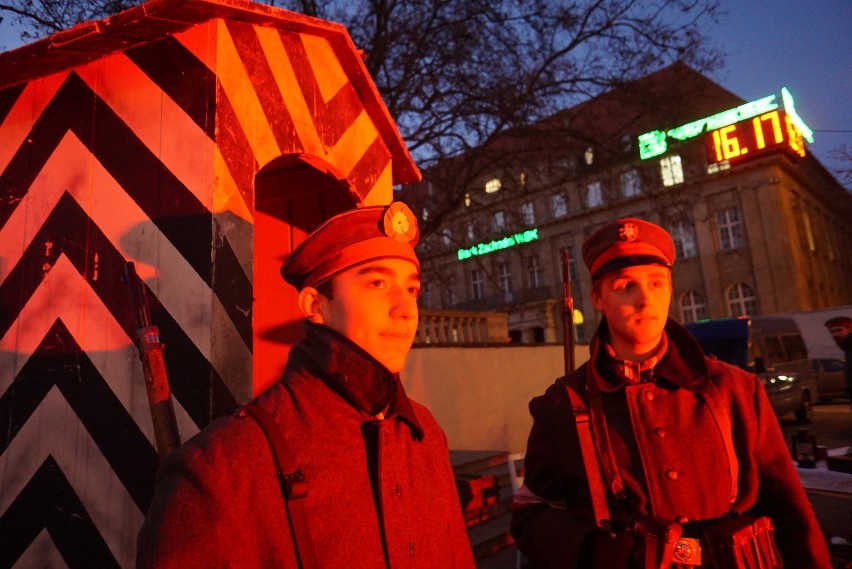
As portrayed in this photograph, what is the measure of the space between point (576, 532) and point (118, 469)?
1.63 meters

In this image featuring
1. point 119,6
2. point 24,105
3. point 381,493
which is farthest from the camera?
point 119,6

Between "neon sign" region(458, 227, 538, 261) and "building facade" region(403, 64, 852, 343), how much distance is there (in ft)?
0.09

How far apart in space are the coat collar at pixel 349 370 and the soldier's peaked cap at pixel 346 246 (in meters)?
0.20

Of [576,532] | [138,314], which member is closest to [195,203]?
[138,314]

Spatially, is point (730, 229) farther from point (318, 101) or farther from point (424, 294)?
point (318, 101)

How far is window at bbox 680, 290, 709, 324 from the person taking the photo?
33.0 m

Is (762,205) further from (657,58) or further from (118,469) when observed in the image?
(118,469)

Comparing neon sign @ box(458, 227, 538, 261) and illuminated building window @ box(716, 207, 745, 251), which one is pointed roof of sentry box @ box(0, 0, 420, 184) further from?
illuminated building window @ box(716, 207, 745, 251)

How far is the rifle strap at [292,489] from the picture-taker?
128cm

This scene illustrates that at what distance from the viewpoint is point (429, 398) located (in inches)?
286

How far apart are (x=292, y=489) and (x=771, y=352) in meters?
16.8

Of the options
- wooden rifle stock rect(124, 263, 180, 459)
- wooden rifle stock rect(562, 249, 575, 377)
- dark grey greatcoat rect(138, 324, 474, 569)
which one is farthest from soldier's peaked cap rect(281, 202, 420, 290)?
wooden rifle stock rect(562, 249, 575, 377)

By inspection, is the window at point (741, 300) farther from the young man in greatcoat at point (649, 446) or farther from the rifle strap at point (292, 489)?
the rifle strap at point (292, 489)

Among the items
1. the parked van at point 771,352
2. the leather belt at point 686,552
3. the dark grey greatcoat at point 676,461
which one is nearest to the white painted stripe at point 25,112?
the dark grey greatcoat at point 676,461
